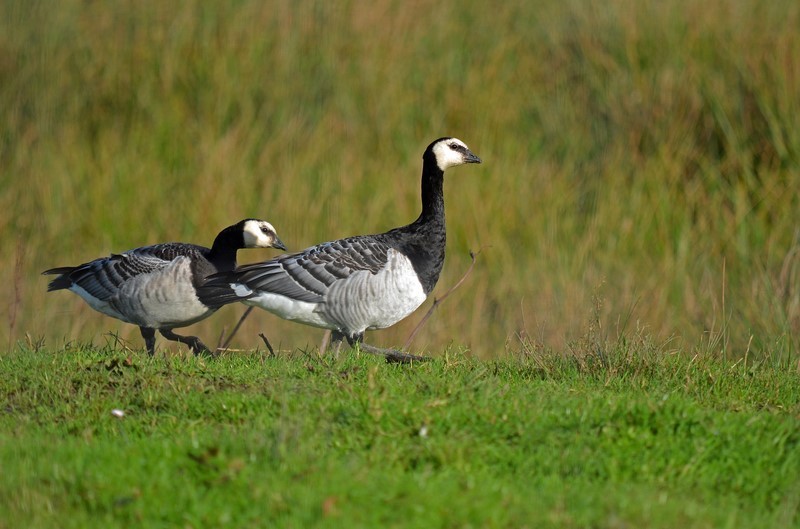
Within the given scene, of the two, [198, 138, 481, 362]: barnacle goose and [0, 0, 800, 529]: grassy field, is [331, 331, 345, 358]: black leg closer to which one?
[198, 138, 481, 362]: barnacle goose

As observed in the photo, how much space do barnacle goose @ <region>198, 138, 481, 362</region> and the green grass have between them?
115cm

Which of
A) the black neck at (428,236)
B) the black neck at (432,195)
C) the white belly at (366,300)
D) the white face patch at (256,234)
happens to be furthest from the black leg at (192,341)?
the black neck at (432,195)

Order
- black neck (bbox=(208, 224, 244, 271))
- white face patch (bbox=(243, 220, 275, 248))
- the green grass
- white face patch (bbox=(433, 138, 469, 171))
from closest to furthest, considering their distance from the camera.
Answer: the green grass < black neck (bbox=(208, 224, 244, 271)) < white face patch (bbox=(243, 220, 275, 248)) < white face patch (bbox=(433, 138, 469, 171))

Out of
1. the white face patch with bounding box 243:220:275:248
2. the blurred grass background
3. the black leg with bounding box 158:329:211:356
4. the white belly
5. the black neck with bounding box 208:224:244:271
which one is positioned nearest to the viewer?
the white belly

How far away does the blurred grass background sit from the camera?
12.9 m

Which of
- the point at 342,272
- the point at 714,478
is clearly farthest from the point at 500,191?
the point at 714,478

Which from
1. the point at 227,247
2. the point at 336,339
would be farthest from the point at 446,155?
the point at 227,247

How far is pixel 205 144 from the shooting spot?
1501 centimetres

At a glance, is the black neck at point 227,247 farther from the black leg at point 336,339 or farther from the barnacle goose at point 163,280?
the black leg at point 336,339

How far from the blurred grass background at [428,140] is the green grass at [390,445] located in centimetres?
363

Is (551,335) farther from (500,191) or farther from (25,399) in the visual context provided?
(25,399)

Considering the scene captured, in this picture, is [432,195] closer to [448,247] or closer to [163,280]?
[163,280]

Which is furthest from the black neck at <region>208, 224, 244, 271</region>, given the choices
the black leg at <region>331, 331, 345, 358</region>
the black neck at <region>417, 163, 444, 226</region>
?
the black neck at <region>417, 163, 444, 226</region>

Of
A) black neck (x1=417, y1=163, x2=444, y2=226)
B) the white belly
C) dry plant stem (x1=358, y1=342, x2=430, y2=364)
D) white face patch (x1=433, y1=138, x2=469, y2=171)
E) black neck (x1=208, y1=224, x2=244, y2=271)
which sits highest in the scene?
white face patch (x1=433, y1=138, x2=469, y2=171)
